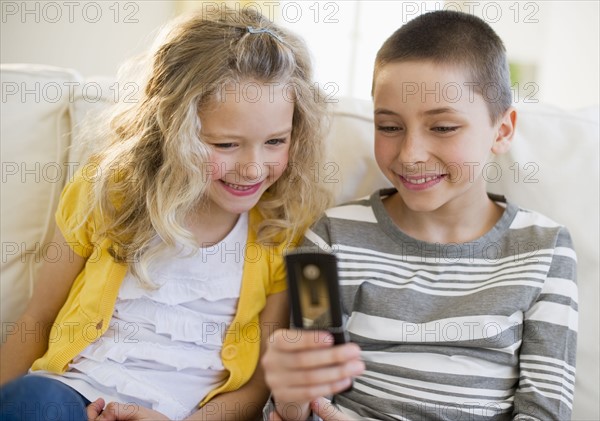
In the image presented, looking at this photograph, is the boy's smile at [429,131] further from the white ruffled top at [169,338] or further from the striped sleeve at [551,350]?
the white ruffled top at [169,338]

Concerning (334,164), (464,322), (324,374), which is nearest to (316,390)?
(324,374)

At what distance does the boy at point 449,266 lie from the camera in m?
1.10

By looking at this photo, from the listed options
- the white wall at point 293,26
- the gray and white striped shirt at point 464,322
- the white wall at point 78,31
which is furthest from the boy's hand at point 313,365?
the white wall at point 78,31

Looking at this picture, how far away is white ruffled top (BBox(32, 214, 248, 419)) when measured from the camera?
1.14m

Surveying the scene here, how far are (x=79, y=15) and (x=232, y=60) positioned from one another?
202 centimetres

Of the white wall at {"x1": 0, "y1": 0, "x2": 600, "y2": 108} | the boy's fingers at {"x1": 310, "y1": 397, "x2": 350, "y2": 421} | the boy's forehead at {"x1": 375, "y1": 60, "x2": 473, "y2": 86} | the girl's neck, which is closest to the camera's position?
the boy's fingers at {"x1": 310, "y1": 397, "x2": 350, "y2": 421}

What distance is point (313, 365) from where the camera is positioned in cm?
82

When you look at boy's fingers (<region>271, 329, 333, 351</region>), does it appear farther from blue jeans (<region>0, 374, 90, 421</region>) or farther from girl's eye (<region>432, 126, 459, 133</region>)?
girl's eye (<region>432, 126, 459, 133</region>)

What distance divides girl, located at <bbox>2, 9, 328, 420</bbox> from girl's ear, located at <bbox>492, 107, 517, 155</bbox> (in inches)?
12.7

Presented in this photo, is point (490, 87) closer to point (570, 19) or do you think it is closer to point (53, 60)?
point (570, 19)

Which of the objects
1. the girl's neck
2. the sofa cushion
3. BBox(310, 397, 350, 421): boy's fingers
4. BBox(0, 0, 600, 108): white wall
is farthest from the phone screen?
BBox(0, 0, 600, 108): white wall

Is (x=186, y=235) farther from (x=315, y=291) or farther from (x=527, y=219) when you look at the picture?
(x=527, y=219)

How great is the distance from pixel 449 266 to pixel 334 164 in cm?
32

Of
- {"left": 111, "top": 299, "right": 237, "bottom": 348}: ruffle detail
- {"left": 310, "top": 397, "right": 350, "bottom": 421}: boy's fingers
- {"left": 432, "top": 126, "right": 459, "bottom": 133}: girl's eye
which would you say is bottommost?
{"left": 310, "top": 397, "right": 350, "bottom": 421}: boy's fingers
